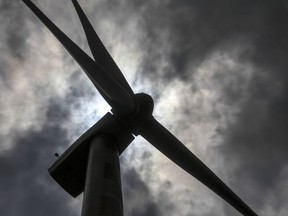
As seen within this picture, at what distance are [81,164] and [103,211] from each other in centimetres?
931

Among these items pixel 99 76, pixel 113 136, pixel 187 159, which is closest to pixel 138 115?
pixel 113 136

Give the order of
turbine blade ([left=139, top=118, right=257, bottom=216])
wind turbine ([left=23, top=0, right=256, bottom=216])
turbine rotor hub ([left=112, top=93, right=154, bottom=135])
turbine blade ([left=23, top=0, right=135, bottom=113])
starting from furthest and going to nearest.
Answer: turbine blade ([left=139, top=118, right=257, bottom=216]) < turbine rotor hub ([left=112, top=93, right=154, bottom=135]) < wind turbine ([left=23, top=0, right=256, bottom=216]) < turbine blade ([left=23, top=0, right=135, bottom=113])

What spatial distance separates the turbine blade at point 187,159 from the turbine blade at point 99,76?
255 centimetres

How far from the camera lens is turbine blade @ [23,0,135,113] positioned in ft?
67.9

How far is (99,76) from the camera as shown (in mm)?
20750

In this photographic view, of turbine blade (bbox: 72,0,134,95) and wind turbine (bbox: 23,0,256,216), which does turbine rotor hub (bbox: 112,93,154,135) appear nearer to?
wind turbine (bbox: 23,0,256,216)

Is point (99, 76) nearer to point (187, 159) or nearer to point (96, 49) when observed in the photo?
point (96, 49)

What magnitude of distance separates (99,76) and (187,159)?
934 centimetres

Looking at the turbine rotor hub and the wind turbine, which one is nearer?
the wind turbine

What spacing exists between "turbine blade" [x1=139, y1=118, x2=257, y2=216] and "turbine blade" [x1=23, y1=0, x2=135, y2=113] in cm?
255

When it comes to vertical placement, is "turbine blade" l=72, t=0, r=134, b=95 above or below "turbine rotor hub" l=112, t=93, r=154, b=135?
above

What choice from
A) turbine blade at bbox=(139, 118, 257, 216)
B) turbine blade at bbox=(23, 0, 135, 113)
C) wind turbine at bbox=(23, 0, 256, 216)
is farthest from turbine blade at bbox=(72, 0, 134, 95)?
turbine blade at bbox=(139, 118, 257, 216)

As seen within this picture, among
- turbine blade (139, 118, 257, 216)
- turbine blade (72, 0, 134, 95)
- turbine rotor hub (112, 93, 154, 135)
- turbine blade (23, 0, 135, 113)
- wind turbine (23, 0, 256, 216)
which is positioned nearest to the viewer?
turbine blade (23, 0, 135, 113)

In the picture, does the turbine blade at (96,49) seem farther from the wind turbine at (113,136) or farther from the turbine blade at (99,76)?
the turbine blade at (99,76)
